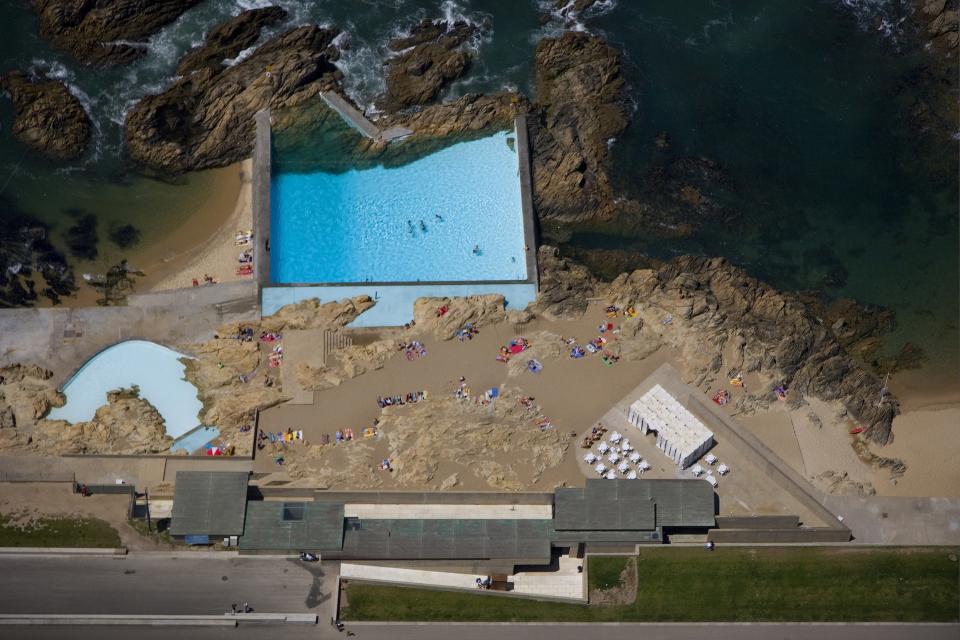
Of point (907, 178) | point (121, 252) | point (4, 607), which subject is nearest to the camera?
point (4, 607)

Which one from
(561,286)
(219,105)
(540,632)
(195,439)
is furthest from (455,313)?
(219,105)

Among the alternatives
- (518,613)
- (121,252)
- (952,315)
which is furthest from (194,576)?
(952,315)

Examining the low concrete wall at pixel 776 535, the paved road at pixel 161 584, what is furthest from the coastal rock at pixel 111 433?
the low concrete wall at pixel 776 535

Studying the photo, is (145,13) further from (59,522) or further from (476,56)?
(59,522)

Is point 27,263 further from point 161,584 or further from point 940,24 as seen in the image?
point 940,24

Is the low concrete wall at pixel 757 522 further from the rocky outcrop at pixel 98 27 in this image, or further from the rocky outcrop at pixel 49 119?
the rocky outcrop at pixel 98 27

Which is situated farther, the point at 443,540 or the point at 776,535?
the point at 776,535
